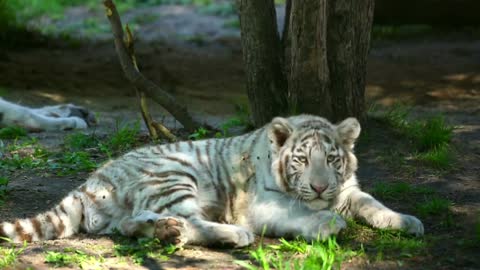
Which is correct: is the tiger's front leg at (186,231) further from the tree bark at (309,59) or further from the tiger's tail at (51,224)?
the tree bark at (309,59)

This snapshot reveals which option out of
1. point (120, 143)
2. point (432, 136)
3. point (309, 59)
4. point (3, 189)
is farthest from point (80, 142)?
point (432, 136)

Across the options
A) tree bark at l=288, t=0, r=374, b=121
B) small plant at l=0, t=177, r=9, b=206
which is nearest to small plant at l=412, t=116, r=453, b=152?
tree bark at l=288, t=0, r=374, b=121

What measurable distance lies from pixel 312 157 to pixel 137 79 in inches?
112

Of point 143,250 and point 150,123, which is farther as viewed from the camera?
point 150,123

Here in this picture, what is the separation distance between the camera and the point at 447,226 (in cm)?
487

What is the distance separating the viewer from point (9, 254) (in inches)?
165

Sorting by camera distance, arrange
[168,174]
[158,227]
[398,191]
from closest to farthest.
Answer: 1. [158,227]
2. [168,174]
3. [398,191]

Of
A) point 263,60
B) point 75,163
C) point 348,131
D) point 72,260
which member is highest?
point 263,60

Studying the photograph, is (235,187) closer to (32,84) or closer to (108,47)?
(32,84)

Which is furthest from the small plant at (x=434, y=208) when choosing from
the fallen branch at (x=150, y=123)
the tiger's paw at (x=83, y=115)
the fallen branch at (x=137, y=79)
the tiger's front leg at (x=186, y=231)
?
the tiger's paw at (x=83, y=115)

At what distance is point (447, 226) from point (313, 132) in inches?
37.2

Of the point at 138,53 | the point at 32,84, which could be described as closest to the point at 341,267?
the point at 32,84

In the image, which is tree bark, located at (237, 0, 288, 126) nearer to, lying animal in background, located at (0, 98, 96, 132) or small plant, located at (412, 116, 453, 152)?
small plant, located at (412, 116, 453, 152)

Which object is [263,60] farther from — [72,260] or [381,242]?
[72,260]
